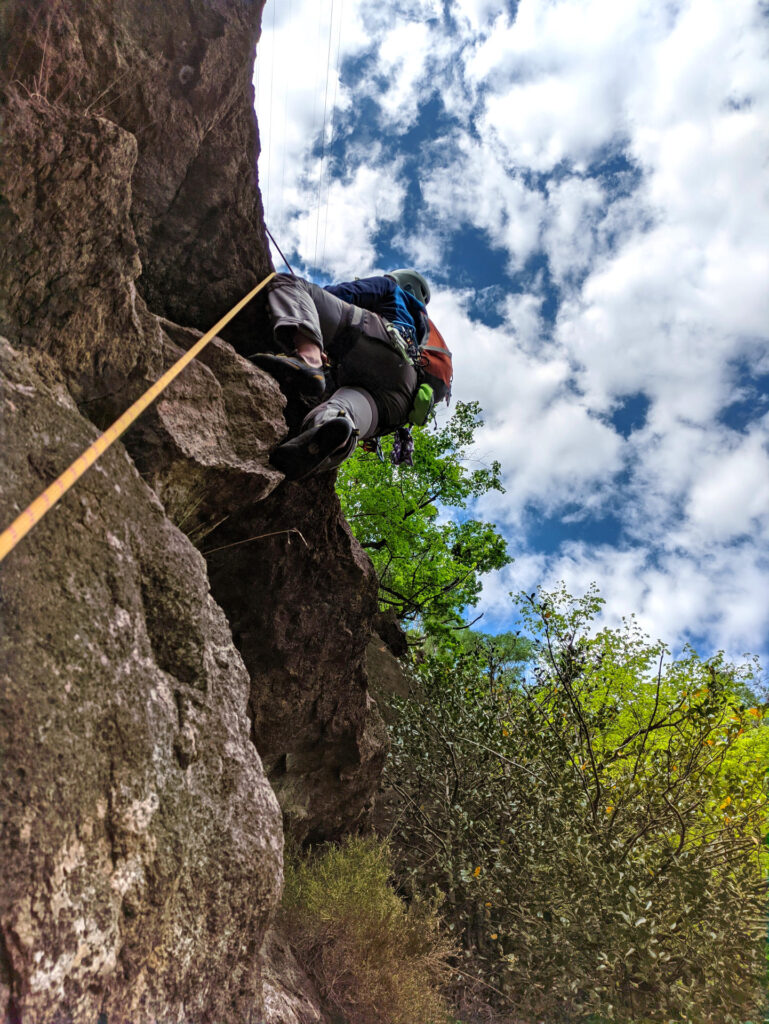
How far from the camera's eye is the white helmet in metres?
5.48

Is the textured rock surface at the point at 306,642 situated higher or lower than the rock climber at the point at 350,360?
lower

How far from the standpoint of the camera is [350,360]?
4398 mm

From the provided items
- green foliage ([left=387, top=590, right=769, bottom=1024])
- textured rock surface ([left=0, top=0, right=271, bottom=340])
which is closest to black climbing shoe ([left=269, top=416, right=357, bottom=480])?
textured rock surface ([left=0, top=0, right=271, bottom=340])

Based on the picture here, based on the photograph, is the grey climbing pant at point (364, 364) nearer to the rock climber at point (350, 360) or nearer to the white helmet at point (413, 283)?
the rock climber at point (350, 360)

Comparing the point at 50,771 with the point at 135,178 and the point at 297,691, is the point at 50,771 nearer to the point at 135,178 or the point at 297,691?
the point at 135,178

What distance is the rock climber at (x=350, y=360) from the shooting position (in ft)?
12.0

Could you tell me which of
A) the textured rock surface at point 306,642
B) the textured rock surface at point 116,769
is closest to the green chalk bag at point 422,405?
the textured rock surface at point 306,642

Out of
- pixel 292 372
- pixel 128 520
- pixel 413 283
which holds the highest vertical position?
pixel 413 283

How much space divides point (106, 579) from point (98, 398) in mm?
879

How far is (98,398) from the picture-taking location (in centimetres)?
235

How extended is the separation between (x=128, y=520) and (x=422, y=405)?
307 centimetres

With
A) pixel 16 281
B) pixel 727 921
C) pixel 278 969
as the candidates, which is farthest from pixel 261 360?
pixel 727 921

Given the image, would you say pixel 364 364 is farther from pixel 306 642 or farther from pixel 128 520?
pixel 128 520

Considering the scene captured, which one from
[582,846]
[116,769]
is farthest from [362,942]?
[116,769]
